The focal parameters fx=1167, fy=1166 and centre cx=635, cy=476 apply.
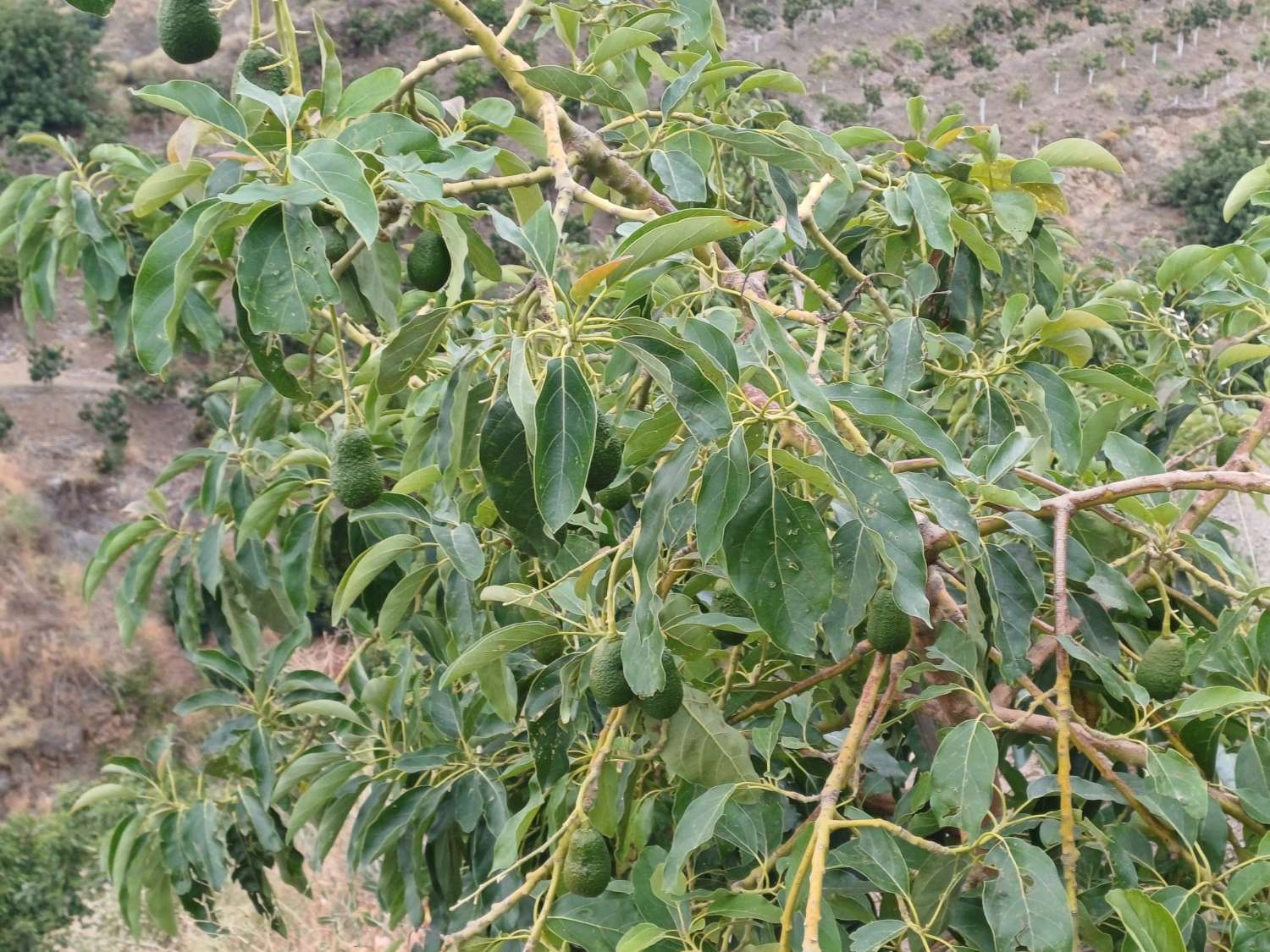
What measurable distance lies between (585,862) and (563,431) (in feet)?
1.19

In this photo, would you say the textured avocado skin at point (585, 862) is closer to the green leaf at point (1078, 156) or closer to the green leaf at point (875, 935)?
the green leaf at point (875, 935)

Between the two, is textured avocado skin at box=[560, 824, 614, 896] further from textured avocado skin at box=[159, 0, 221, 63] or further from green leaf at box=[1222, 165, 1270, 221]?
green leaf at box=[1222, 165, 1270, 221]

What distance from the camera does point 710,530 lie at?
75 cm

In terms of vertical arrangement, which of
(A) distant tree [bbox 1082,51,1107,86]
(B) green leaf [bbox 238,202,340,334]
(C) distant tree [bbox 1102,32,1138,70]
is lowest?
(A) distant tree [bbox 1082,51,1107,86]

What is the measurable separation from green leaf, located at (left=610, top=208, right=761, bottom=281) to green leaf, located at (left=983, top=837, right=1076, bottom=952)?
1.63ft

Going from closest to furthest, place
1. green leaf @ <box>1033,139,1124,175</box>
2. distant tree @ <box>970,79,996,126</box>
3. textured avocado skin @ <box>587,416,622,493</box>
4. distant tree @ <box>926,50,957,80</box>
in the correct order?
textured avocado skin @ <box>587,416,622,493</box>
green leaf @ <box>1033,139,1124,175</box>
distant tree @ <box>970,79,996,126</box>
distant tree @ <box>926,50,957,80</box>

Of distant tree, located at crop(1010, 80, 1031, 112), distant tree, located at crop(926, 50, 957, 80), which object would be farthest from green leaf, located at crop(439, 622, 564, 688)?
distant tree, located at crop(926, 50, 957, 80)

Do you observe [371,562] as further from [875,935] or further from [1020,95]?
[1020,95]

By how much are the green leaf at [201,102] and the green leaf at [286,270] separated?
0.37 feet

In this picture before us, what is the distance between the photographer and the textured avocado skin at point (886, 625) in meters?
0.93

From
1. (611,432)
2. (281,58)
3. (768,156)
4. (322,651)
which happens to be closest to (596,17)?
(768,156)

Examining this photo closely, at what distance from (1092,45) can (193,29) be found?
17.4 m

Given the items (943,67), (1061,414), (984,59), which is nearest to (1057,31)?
(984,59)

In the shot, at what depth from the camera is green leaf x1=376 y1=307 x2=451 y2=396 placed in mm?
924
